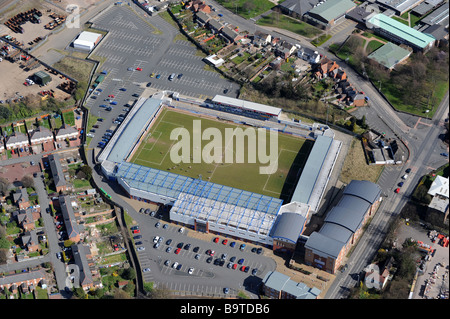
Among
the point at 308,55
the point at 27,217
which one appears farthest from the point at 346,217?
the point at 27,217

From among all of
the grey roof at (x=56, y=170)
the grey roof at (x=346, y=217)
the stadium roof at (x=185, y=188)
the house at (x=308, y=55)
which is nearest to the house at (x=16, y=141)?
the grey roof at (x=56, y=170)

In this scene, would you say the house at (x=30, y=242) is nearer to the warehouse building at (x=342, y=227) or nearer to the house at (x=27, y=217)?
the house at (x=27, y=217)

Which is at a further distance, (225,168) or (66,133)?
(66,133)

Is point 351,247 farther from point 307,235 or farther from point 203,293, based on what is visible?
point 203,293

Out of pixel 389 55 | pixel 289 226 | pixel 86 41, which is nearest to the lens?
pixel 289 226

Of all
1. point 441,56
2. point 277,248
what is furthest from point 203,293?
point 441,56

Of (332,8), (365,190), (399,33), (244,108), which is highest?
(399,33)

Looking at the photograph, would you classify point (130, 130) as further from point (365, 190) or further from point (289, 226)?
point (365, 190)

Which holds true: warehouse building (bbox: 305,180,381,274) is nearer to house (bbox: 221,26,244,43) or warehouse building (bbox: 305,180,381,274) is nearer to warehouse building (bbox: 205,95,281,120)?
warehouse building (bbox: 205,95,281,120)

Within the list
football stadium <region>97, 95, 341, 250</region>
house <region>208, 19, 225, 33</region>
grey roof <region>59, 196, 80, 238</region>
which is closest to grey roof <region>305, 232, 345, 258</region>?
football stadium <region>97, 95, 341, 250</region>
